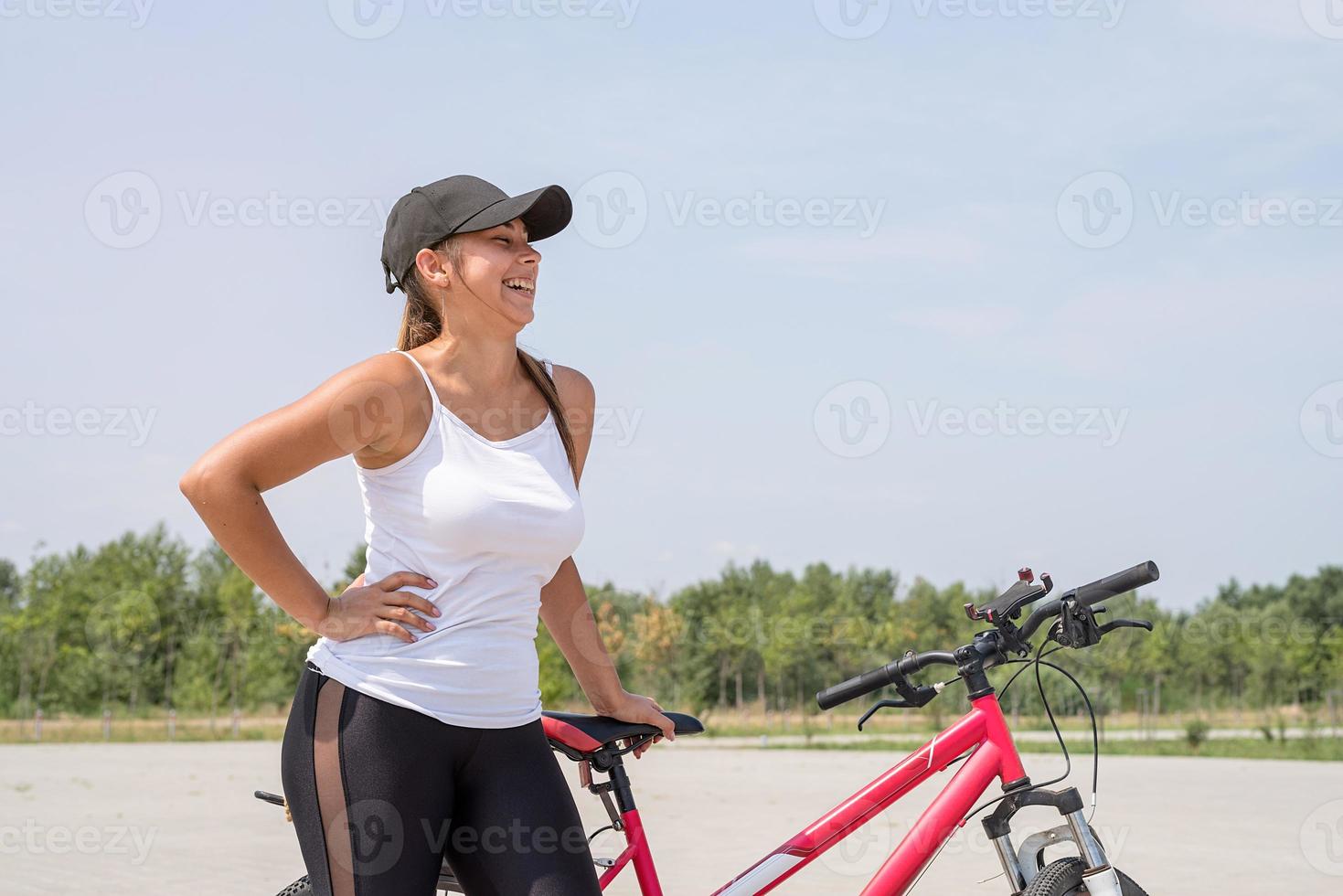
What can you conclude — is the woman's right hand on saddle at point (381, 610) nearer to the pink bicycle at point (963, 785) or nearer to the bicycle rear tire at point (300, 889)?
the pink bicycle at point (963, 785)

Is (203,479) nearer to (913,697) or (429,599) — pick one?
(429,599)

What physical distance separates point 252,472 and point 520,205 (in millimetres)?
703

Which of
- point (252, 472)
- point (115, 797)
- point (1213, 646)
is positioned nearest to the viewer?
point (252, 472)

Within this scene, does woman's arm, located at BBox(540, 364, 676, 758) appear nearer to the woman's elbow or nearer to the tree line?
the woman's elbow

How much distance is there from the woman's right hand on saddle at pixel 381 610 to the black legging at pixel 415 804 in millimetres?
120

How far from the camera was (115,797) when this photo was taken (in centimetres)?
1230

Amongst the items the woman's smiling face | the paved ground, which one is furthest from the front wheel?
the woman's smiling face

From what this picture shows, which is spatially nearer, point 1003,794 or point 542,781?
point 542,781

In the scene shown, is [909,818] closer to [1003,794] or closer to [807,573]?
[1003,794]

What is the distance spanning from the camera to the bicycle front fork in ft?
8.66

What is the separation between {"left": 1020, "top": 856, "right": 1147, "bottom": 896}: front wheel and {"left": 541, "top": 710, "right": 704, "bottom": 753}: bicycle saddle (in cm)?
84

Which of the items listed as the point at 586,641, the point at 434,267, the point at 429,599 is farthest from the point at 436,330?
the point at 586,641

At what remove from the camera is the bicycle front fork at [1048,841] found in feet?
8.66

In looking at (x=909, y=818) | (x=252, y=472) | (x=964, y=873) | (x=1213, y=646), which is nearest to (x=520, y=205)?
(x=252, y=472)
